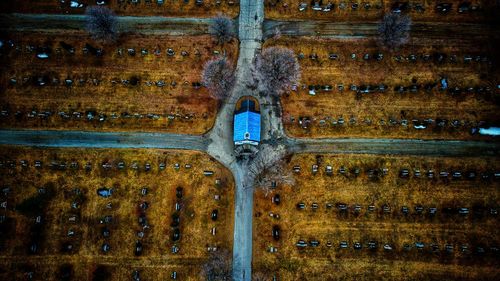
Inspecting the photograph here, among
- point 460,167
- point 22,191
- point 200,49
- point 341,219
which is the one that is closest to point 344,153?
point 341,219

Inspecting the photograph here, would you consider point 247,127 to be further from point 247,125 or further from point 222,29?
point 222,29

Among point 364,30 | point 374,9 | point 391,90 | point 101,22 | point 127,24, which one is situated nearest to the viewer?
point 101,22

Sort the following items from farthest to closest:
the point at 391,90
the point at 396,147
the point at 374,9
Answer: the point at 374,9 < the point at 391,90 < the point at 396,147

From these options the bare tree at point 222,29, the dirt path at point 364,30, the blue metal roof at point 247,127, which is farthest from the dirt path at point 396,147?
the bare tree at point 222,29

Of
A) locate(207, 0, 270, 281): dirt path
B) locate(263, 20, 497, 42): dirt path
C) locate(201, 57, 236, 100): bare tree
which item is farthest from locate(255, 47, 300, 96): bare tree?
locate(201, 57, 236, 100): bare tree

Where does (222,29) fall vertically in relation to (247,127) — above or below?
above

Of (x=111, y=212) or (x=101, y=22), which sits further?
(x=101, y=22)

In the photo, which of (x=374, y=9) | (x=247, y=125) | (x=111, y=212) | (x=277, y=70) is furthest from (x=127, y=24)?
(x=374, y=9)
